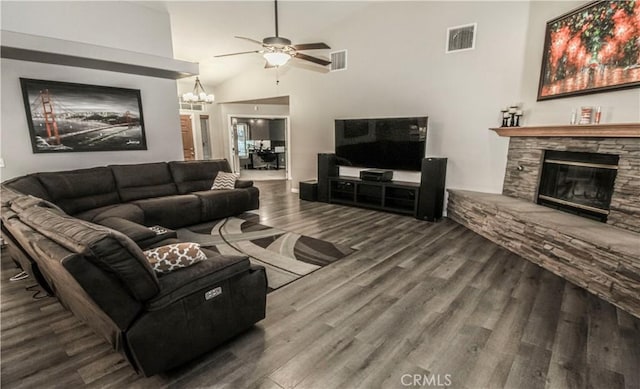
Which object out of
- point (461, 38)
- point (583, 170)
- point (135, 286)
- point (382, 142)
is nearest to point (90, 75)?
point (135, 286)

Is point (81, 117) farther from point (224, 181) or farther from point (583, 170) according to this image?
point (583, 170)

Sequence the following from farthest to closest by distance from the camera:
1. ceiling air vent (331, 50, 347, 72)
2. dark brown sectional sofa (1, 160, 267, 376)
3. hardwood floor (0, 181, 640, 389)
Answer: ceiling air vent (331, 50, 347, 72)
hardwood floor (0, 181, 640, 389)
dark brown sectional sofa (1, 160, 267, 376)

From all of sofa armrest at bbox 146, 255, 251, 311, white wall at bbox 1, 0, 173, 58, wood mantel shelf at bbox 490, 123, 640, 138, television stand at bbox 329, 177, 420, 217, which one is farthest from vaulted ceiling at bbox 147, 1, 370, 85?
sofa armrest at bbox 146, 255, 251, 311

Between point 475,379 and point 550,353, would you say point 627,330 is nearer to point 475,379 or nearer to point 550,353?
point 550,353

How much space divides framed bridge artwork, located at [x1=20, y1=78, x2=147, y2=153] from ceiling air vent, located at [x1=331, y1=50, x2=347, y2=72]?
3.65 metres

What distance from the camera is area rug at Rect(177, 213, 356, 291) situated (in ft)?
9.97

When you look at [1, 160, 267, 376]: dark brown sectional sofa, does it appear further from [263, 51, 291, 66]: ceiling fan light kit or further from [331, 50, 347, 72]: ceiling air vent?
[331, 50, 347, 72]: ceiling air vent

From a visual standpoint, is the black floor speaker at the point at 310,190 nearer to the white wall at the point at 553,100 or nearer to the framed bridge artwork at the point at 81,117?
the framed bridge artwork at the point at 81,117

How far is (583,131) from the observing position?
3047 mm

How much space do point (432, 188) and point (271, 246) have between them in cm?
272

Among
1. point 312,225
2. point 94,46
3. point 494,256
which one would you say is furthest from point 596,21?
point 94,46

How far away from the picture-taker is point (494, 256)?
3.39m

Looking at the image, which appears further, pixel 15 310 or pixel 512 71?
pixel 512 71

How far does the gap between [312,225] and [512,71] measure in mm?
3659
